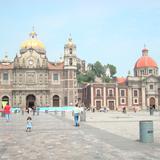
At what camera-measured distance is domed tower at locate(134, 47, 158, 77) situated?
97062 millimetres

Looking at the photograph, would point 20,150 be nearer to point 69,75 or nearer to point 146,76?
point 69,75

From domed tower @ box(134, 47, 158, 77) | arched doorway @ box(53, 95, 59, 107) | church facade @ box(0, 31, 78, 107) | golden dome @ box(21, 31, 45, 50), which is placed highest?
golden dome @ box(21, 31, 45, 50)

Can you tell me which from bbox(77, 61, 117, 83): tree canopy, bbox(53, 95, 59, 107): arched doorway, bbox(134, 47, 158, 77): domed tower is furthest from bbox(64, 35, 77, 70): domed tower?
bbox(77, 61, 117, 83): tree canopy

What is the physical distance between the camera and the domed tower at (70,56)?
81188 mm

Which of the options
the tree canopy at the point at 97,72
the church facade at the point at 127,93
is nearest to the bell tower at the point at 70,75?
the church facade at the point at 127,93

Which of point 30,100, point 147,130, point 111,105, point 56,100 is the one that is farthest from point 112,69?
point 147,130

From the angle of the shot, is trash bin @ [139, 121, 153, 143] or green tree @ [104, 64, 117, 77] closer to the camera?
trash bin @ [139, 121, 153, 143]

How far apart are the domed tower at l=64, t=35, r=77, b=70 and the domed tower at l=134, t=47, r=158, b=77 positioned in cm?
2412

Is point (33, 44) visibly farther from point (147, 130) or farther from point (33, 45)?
point (147, 130)

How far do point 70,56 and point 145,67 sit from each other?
25.4 metres

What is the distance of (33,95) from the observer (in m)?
80.1

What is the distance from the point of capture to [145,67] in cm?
9719

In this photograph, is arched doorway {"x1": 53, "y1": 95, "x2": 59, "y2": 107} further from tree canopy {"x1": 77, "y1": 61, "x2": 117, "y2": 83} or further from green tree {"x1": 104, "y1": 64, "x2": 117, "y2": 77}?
green tree {"x1": 104, "y1": 64, "x2": 117, "y2": 77}

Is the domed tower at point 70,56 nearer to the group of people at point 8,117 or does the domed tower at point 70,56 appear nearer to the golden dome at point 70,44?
the golden dome at point 70,44
